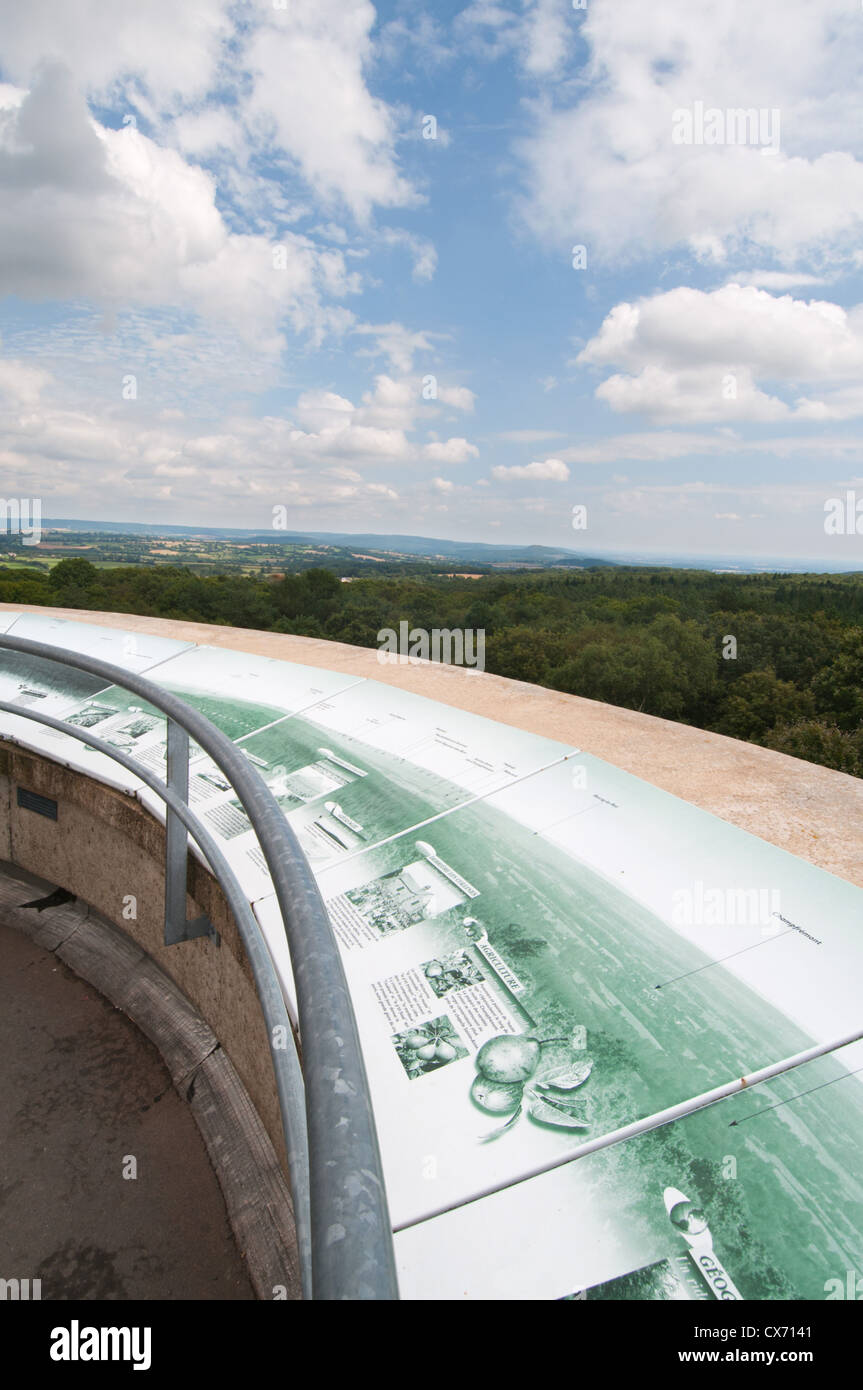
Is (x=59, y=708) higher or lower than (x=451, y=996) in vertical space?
higher

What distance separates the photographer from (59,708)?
13.5 ft

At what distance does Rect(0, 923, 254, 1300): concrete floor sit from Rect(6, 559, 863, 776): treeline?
15.5 m

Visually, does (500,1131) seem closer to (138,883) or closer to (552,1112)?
(552,1112)

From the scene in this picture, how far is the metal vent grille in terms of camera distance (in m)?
4.23

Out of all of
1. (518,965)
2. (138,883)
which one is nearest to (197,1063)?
(138,883)

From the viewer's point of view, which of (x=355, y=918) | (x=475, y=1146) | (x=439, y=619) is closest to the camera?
(x=475, y=1146)

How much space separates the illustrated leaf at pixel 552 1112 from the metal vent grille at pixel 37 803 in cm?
362

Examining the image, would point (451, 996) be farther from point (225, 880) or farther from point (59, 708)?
point (59, 708)

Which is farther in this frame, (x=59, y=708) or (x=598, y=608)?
(x=598, y=608)

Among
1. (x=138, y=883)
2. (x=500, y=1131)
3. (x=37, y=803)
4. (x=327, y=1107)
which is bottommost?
(x=138, y=883)

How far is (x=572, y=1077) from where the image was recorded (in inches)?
63.3

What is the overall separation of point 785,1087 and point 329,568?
37.4m

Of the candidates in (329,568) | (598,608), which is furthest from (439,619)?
(598,608)

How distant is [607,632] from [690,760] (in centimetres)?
2761
